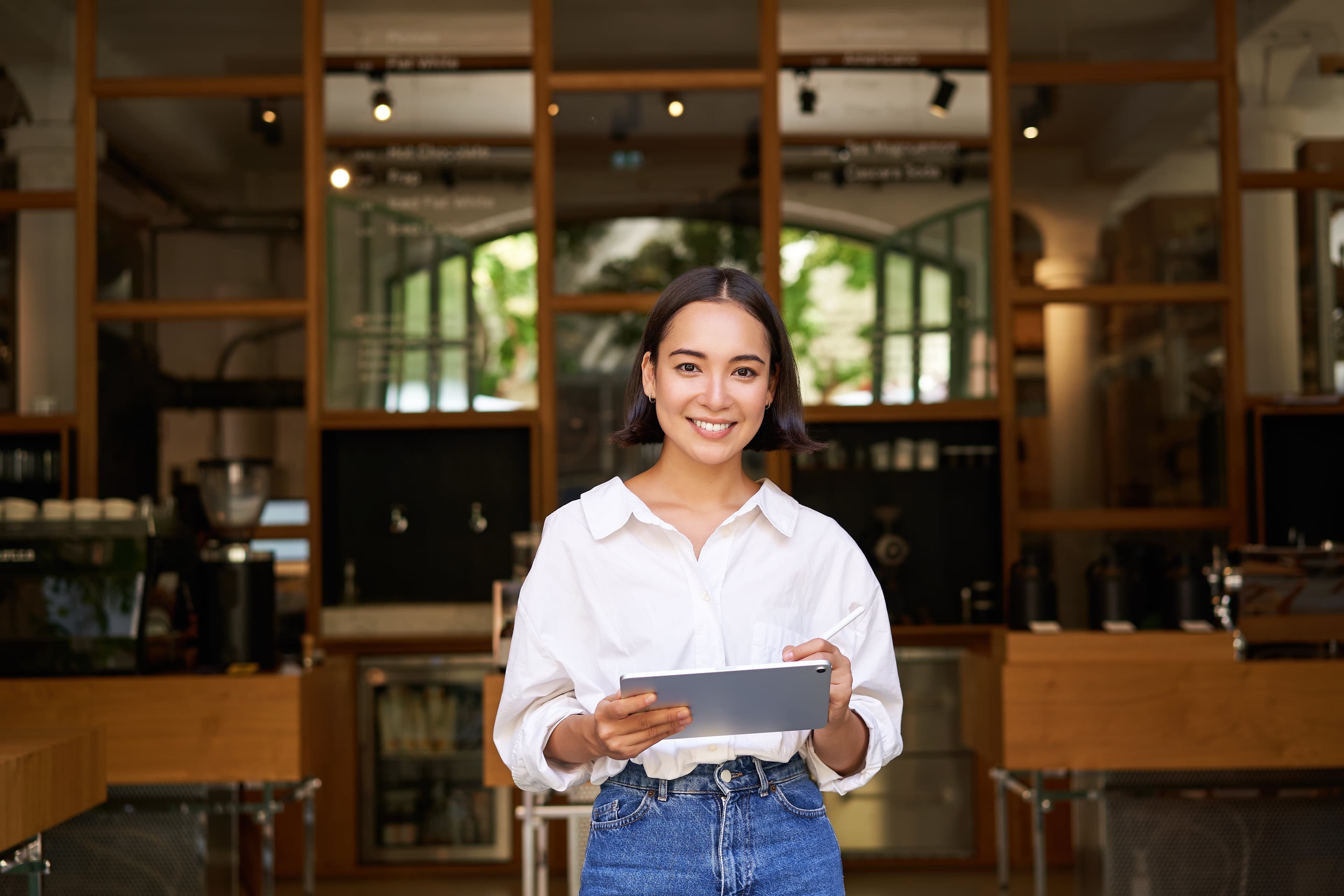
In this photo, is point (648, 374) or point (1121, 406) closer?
point (648, 374)

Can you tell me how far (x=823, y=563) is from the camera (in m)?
1.61

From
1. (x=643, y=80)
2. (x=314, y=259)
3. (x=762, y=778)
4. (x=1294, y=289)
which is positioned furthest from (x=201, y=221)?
(x=1294, y=289)

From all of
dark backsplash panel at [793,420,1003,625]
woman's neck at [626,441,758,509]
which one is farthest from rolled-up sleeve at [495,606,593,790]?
dark backsplash panel at [793,420,1003,625]

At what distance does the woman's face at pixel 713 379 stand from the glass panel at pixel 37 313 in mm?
3483

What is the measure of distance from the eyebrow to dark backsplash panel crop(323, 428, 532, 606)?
2.89 m

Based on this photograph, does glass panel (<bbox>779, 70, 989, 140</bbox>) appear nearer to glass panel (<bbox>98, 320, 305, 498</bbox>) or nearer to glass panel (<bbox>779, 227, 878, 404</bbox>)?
glass panel (<bbox>779, 227, 878, 404</bbox>)

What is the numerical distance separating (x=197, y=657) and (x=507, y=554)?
1.07m

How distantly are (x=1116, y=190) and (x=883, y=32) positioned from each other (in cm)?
96

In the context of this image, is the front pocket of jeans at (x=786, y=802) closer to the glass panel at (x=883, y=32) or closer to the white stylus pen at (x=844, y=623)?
the white stylus pen at (x=844, y=623)

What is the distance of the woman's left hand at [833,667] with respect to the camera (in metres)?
1.42

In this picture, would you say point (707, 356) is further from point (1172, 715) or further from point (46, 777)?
point (1172, 715)

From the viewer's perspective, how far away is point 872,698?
1612 mm

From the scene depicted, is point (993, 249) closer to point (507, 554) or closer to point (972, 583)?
point (972, 583)

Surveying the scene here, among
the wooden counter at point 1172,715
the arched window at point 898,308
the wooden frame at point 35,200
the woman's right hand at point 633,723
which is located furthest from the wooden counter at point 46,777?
the arched window at point 898,308
